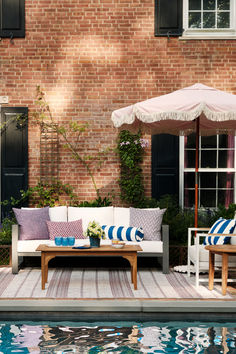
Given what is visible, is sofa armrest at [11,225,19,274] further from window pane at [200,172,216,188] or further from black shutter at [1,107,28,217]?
window pane at [200,172,216,188]

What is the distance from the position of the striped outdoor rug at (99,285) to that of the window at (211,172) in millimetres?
2224

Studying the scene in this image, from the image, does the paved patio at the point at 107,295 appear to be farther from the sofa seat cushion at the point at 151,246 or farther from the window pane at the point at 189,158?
the window pane at the point at 189,158

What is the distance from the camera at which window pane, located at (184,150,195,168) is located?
9500 mm

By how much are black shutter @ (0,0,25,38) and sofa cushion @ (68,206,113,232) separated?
11.5 ft

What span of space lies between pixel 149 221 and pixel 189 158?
211 centimetres

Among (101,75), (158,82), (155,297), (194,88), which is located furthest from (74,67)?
(155,297)

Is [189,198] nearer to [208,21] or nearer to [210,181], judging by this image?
[210,181]

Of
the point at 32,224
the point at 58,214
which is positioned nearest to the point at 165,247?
the point at 58,214

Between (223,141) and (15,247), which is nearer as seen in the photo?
(15,247)

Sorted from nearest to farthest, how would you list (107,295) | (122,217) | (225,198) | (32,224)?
(107,295) < (32,224) < (122,217) < (225,198)

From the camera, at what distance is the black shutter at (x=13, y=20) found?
9344 millimetres

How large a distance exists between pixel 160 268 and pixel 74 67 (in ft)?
13.1

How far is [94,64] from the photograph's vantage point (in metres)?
9.37

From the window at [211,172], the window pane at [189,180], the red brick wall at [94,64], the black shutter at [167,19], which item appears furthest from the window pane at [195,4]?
the window pane at [189,180]
